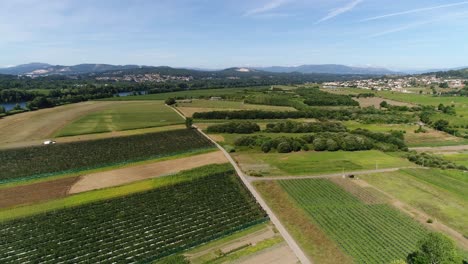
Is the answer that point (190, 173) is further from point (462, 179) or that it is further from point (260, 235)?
point (462, 179)

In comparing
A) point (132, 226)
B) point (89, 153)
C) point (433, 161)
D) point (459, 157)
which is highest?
point (89, 153)

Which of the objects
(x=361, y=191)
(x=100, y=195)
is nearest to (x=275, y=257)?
(x=361, y=191)

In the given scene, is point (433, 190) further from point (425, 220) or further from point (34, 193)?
point (34, 193)

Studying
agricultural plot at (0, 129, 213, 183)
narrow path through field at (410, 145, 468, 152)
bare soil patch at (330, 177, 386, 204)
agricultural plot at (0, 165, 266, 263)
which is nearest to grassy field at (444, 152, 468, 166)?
narrow path through field at (410, 145, 468, 152)

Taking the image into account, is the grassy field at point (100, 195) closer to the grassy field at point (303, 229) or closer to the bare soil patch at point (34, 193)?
the bare soil patch at point (34, 193)

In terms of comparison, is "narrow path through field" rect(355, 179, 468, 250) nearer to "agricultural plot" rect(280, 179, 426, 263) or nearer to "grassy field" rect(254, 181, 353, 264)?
"agricultural plot" rect(280, 179, 426, 263)

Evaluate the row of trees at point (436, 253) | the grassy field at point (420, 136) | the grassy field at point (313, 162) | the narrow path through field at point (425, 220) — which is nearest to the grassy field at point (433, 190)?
the narrow path through field at point (425, 220)

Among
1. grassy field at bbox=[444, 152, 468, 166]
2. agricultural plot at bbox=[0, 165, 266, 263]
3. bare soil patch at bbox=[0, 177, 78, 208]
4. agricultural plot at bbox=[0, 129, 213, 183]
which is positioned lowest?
grassy field at bbox=[444, 152, 468, 166]
